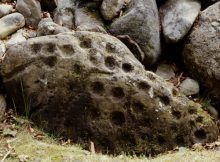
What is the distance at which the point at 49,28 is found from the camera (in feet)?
30.5

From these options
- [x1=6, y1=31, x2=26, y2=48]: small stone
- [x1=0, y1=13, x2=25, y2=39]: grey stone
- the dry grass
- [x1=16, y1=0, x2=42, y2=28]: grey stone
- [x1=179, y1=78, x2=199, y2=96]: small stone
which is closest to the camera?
the dry grass

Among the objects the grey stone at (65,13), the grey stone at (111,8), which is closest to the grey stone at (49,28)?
the grey stone at (65,13)

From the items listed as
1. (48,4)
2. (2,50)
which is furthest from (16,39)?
(48,4)

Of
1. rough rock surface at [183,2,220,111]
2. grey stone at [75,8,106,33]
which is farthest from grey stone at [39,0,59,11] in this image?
rough rock surface at [183,2,220,111]

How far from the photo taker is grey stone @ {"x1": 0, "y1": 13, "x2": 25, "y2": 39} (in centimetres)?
966

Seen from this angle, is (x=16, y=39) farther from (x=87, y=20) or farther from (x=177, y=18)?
(x=177, y=18)

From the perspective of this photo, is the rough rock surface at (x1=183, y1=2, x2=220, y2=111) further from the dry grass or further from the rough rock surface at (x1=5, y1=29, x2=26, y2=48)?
the rough rock surface at (x1=5, y1=29, x2=26, y2=48)

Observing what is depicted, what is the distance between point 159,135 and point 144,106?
56cm

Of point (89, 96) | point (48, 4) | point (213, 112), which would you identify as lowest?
point (213, 112)

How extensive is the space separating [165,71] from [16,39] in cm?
309

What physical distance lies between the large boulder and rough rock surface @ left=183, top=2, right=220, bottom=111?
67.7 inches

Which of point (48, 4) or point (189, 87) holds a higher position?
point (48, 4)

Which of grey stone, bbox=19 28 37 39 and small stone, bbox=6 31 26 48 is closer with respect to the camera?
small stone, bbox=6 31 26 48

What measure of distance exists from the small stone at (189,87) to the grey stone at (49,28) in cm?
259
